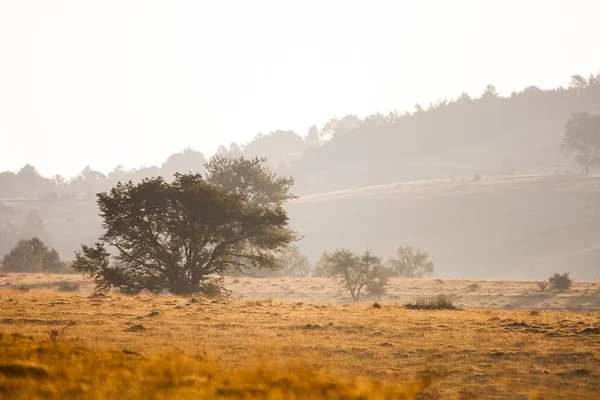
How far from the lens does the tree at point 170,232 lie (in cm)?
3438

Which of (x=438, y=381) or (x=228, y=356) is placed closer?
(x=438, y=381)

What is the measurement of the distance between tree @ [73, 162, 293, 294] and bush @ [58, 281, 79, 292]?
13939 millimetres

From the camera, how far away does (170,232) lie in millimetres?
35156

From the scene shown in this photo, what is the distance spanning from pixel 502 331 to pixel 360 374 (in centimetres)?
798

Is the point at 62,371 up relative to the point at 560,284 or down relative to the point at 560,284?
up

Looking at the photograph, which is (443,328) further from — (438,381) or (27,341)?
(27,341)

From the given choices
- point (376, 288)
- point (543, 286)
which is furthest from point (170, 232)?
point (543, 286)

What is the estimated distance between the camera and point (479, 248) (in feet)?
425

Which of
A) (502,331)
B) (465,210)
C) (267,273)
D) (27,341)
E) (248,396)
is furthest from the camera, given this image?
(465,210)

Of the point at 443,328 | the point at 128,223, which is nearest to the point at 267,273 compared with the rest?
the point at 128,223

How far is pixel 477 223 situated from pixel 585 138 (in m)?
39.6

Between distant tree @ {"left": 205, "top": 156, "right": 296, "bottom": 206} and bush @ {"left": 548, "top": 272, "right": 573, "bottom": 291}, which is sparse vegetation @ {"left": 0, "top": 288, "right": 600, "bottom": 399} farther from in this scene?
distant tree @ {"left": 205, "top": 156, "right": 296, "bottom": 206}

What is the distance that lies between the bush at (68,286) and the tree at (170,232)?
13.9 m

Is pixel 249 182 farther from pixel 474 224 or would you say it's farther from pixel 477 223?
pixel 477 223
